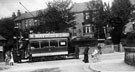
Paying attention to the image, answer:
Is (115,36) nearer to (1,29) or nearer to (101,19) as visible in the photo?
(101,19)

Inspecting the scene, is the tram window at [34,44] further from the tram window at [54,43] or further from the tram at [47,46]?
the tram window at [54,43]

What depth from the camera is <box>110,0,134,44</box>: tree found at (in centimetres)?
5394

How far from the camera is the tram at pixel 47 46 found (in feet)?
97.3

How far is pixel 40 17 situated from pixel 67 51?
29.6 metres

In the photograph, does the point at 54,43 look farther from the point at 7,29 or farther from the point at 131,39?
the point at 7,29

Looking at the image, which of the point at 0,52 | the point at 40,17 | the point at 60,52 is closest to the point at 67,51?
the point at 60,52

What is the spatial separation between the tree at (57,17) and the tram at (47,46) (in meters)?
23.2

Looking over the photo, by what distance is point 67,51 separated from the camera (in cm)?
3078

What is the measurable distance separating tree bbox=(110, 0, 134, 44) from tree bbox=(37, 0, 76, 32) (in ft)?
29.0

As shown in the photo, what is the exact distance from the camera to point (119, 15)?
54.1m

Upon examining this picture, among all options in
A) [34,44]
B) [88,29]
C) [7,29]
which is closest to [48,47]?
[34,44]

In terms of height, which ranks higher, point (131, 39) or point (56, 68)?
point (131, 39)

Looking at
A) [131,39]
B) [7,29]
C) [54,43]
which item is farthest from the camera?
[7,29]

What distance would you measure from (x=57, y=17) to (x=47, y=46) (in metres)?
25.9
